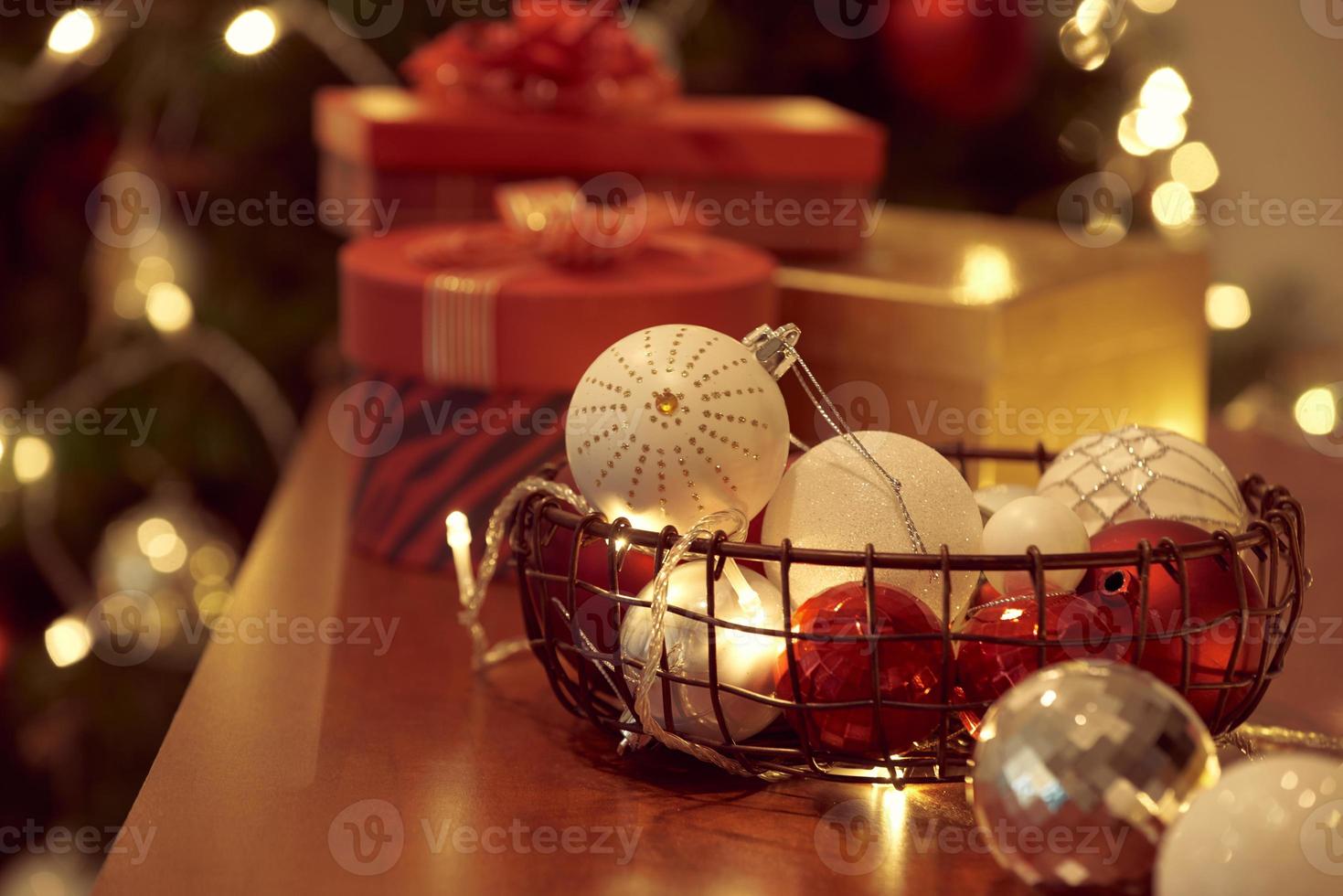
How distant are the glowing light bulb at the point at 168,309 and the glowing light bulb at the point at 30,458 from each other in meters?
0.18

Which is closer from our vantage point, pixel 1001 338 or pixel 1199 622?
pixel 1199 622

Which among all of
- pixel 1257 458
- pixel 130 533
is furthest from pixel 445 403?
pixel 130 533

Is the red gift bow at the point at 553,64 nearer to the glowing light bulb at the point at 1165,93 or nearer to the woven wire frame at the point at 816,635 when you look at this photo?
the woven wire frame at the point at 816,635

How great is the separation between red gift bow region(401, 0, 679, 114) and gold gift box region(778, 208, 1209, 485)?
8.8 inches

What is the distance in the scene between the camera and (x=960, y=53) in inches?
62.6

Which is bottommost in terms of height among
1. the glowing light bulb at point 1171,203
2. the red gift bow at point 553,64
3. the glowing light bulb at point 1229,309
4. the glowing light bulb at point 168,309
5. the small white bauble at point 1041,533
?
the small white bauble at point 1041,533

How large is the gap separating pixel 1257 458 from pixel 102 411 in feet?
3.86

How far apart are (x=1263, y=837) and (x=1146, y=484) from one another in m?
0.26

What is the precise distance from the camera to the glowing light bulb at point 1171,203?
1.92 metres

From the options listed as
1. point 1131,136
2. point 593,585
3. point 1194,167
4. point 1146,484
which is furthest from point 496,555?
point 1194,167

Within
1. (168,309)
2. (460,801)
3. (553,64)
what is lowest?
(460,801)

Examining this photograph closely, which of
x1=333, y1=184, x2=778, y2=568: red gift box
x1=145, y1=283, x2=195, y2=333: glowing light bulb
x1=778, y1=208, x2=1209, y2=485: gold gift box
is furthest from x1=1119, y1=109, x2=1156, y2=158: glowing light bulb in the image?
x1=145, y1=283, x2=195, y2=333: glowing light bulb

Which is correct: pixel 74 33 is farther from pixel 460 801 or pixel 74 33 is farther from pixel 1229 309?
pixel 1229 309

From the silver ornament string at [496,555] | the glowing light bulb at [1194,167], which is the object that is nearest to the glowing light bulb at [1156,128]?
the glowing light bulb at [1194,167]
